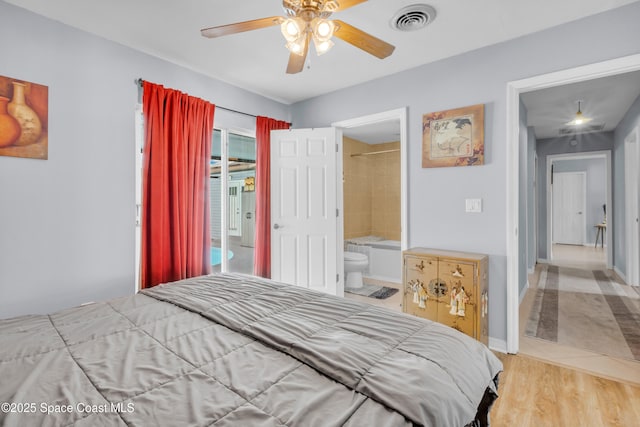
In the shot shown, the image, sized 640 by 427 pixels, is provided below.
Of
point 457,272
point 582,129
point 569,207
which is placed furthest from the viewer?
point 569,207

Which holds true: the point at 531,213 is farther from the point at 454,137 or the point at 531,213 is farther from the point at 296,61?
the point at 296,61

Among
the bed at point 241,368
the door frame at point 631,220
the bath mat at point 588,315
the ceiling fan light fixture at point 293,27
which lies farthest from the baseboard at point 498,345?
the door frame at point 631,220

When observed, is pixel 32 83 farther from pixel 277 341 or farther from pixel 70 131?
pixel 277 341

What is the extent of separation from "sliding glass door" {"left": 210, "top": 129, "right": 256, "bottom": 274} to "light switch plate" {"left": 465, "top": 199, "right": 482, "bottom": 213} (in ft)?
7.69

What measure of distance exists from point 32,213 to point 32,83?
879 mm

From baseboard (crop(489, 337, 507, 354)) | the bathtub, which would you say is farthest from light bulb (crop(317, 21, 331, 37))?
the bathtub

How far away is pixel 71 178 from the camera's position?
225 centimetres

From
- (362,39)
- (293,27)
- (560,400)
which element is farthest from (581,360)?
(293,27)

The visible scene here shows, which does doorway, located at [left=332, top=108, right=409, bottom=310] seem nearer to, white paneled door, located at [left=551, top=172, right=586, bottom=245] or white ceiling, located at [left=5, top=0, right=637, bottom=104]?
white ceiling, located at [left=5, top=0, right=637, bottom=104]

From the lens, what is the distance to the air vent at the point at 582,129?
205 inches

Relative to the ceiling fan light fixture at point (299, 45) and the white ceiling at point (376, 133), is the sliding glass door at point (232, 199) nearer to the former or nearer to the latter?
the white ceiling at point (376, 133)

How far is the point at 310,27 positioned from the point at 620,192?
6.08 meters

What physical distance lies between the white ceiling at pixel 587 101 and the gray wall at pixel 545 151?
606 millimetres

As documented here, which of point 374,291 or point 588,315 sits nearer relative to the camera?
point 588,315
